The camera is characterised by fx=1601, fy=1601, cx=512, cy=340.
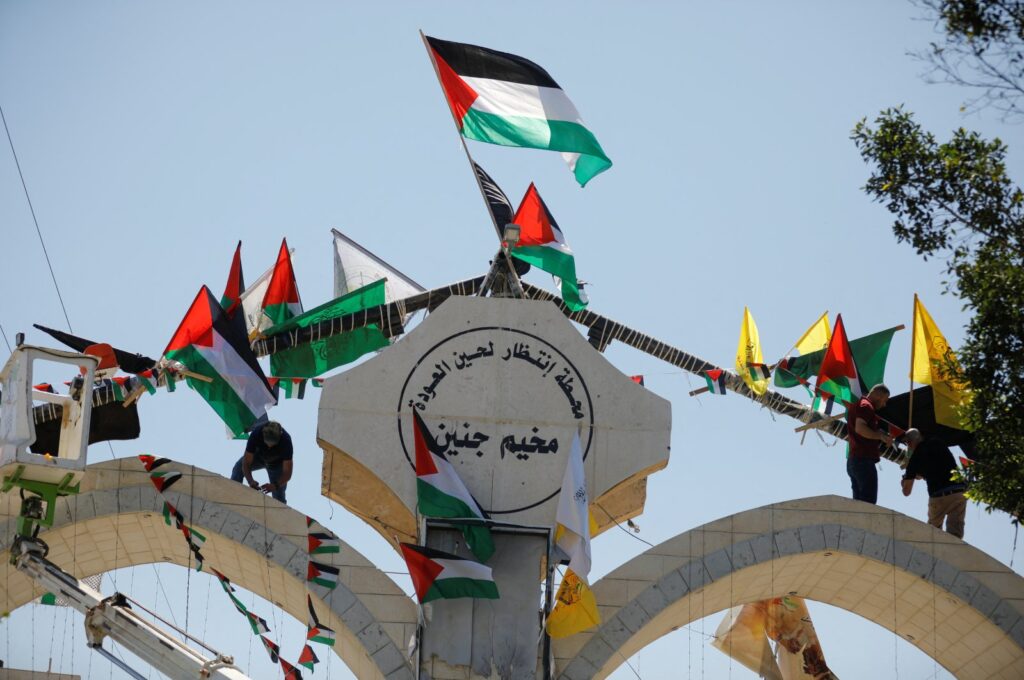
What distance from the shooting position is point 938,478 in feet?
79.7

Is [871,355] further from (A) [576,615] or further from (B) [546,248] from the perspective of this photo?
(A) [576,615]


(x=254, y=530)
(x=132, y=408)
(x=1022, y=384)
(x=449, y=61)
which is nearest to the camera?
(x=1022, y=384)

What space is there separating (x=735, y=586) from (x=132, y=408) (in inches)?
365

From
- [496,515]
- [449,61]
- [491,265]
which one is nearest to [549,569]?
[496,515]

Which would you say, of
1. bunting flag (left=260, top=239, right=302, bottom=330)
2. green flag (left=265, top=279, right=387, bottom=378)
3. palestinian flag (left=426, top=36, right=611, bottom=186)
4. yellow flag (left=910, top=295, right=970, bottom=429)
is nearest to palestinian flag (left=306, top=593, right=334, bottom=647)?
green flag (left=265, top=279, right=387, bottom=378)

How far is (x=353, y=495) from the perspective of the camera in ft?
77.4

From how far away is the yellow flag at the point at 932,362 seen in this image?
82.6 ft

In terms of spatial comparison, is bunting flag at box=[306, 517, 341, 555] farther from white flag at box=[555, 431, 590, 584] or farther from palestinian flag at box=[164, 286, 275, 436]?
white flag at box=[555, 431, 590, 584]

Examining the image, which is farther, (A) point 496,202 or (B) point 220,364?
(A) point 496,202

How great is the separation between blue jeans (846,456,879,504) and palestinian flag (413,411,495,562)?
5.93 meters

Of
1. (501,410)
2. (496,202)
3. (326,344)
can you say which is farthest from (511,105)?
(501,410)

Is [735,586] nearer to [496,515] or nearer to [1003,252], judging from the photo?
[496,515]

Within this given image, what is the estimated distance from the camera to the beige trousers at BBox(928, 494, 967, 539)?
2430 cm

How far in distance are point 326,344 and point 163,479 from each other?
4304 mm
